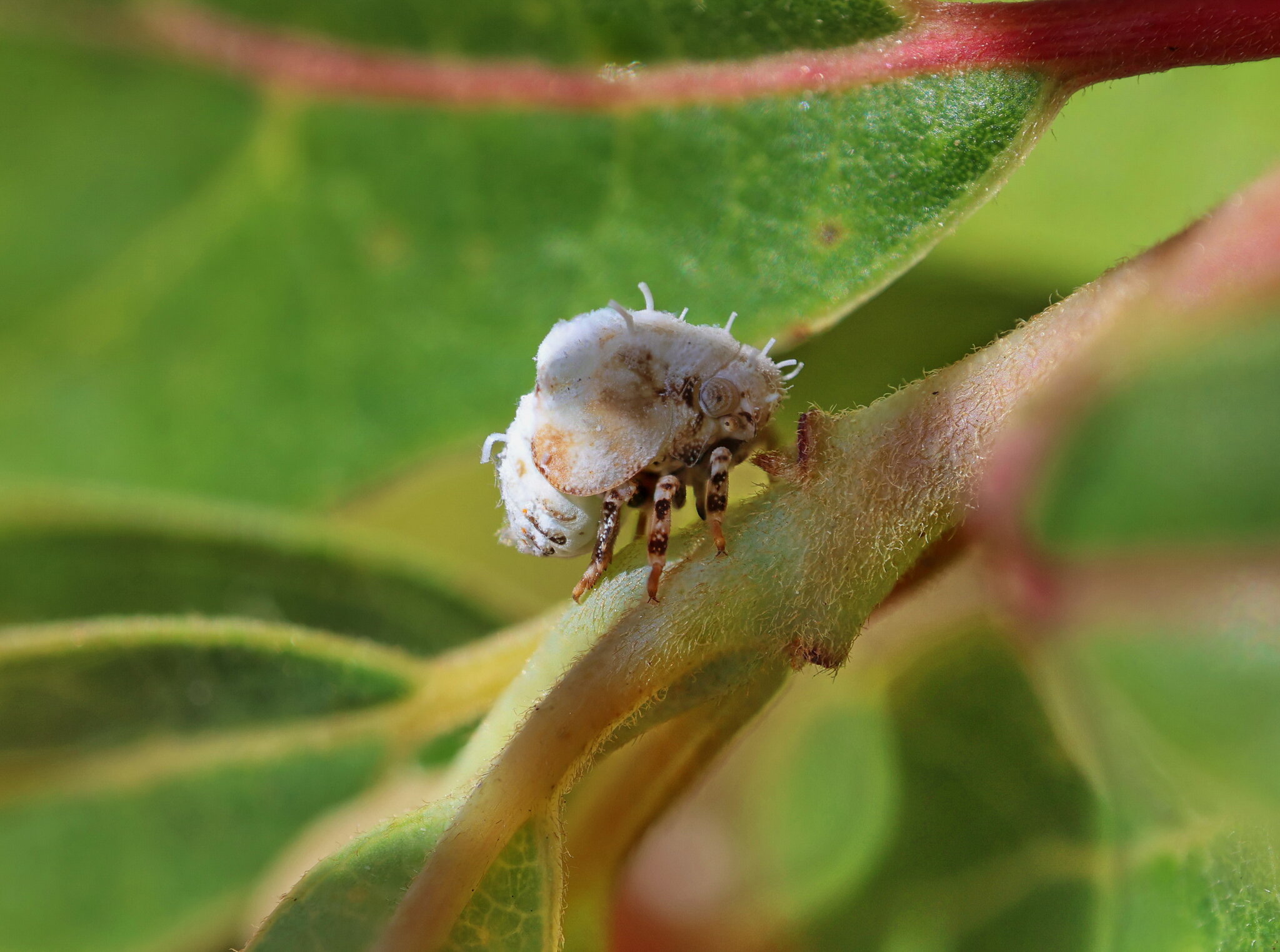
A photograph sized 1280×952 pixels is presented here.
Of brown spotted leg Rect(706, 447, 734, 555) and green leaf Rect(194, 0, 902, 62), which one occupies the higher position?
green leaf Rect(194, 0, 902, 62)

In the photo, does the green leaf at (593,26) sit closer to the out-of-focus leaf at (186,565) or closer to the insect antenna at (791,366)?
the insect antenna at (791,366)

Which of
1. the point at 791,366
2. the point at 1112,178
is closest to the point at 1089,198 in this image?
the point at 1112,178

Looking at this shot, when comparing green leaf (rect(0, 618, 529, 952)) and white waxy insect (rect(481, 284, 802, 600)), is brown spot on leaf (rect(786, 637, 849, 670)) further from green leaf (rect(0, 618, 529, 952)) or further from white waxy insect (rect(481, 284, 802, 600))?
green leaf (rect(0, 618, 529, 952))

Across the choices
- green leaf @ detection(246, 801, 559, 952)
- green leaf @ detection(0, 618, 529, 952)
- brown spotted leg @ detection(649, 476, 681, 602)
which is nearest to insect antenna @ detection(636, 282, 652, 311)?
brown spotted leg @ detection(649, 476, 681, 602)

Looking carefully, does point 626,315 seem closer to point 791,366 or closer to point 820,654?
point 791,366

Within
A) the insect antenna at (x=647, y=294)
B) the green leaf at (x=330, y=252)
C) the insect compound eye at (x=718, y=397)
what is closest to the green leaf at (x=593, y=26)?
the green leaf at (x=330, y=252)
